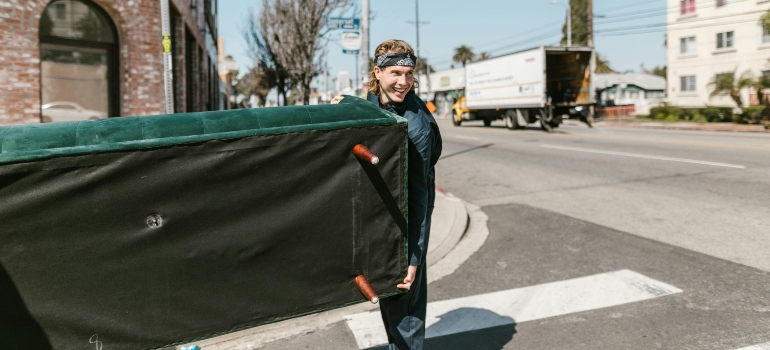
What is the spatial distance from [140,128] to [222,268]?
25.1 inches

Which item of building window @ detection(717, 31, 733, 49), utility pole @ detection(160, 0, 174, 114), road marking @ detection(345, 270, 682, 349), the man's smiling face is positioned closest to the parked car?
utility pole @ detection(160, 0, 174, 114)

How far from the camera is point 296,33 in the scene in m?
22.9

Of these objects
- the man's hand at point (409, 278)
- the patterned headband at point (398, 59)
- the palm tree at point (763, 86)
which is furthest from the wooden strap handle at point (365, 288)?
the palm tree at point (763, 86)

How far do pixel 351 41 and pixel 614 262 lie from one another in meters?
11.3

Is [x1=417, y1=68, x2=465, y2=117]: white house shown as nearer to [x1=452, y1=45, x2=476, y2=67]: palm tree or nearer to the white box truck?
[x1=452, y1=45, x2=476, y2=67]: palm tree

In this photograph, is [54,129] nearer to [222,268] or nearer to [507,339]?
[222,268]

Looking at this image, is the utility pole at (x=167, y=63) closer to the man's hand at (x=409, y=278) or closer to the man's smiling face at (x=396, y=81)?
the man's smiling face at (x=396, y=81)

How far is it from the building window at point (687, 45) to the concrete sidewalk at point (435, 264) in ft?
116

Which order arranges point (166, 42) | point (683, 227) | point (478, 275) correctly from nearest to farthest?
point (478, 275) < point (166, 42) < point (683, 227)

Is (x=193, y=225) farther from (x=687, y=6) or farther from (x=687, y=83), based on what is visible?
(x=687, y=83)

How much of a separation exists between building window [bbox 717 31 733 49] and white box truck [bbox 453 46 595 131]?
17.0 metres

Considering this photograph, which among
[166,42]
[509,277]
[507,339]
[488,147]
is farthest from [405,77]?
[488,147]

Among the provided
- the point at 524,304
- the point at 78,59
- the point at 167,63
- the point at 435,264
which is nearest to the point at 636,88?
the point at 78,59

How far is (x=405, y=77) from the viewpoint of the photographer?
9.39ft
